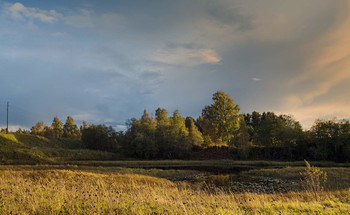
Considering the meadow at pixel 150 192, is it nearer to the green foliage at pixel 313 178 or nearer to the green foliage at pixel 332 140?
the green foliage at pixel 313 178

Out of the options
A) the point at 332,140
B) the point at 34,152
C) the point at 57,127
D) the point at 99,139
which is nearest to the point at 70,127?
the point at 57,127

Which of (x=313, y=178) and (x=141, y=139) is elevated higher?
(x=141, y=139)

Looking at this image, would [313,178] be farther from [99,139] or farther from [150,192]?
[99,139]

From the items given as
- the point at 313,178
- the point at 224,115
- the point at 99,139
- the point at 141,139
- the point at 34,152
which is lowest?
the point at 313,178

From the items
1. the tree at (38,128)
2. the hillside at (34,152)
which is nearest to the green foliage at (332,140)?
the hillside at (34,152)

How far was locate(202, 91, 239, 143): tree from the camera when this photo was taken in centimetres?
6900

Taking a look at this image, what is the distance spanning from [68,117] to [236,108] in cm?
10538

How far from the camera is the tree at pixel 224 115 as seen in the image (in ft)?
226

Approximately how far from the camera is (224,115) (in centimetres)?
7088

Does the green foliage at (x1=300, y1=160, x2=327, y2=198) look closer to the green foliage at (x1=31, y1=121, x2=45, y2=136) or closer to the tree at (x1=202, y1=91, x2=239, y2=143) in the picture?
the tree at (x1=202, y1=91, x2=239, y2=143)

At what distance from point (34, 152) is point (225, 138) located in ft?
184

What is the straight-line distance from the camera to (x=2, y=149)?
183 feet

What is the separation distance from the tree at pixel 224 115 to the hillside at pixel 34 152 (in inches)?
1514

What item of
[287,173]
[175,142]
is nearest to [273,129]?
[175,142]
